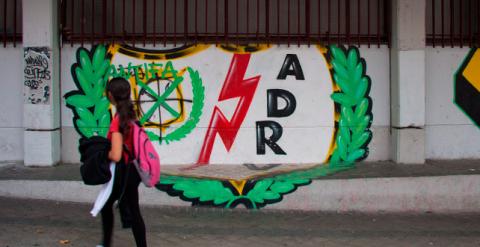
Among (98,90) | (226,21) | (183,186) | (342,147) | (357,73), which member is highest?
(226,21)

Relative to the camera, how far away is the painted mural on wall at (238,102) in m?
7.99

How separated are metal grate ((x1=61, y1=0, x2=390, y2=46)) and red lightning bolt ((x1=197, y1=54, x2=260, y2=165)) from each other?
1.18 ft

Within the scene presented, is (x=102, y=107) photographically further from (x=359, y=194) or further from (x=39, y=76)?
(x=359, y=194)

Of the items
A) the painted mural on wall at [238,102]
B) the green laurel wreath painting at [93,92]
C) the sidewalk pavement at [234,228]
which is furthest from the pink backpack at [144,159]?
the green laurel wreath painting at [93,92]

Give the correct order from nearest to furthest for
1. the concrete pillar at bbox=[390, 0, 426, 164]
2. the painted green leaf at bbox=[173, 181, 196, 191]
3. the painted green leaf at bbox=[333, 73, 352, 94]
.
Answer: the painted green leaf at bbox=[173, 181, 196, 191] < the concrete pillar at bbox=[390, 0, 426, 164] < the painted green leaf at bbox=[333, 73, 352, 94]

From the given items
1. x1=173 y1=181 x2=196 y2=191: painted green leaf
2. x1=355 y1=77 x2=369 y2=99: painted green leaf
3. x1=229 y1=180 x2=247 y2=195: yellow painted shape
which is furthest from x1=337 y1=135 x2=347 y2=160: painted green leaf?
x1=173 y1=181 x2=196 y2=191: painted green leaf

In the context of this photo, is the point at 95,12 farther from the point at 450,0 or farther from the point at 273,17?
the point at 450,0

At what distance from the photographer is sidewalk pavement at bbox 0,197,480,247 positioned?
5.95 meters

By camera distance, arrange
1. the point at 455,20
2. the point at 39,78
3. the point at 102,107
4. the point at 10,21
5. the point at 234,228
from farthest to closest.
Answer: the point at 455,20, the point at 10,21, the point at 102,107, the point at 39,78, the point at 234,228

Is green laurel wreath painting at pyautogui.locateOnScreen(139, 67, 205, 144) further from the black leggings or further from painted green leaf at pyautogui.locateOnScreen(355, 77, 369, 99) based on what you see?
the black leggings

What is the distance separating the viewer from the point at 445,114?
827cm

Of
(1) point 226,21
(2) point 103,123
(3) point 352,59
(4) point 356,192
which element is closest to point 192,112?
(2) point 103,123

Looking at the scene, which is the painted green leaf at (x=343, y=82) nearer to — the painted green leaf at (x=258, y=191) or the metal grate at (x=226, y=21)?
the metal grate at (x=226, y=21)

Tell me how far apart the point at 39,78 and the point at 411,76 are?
4867 millimetres
